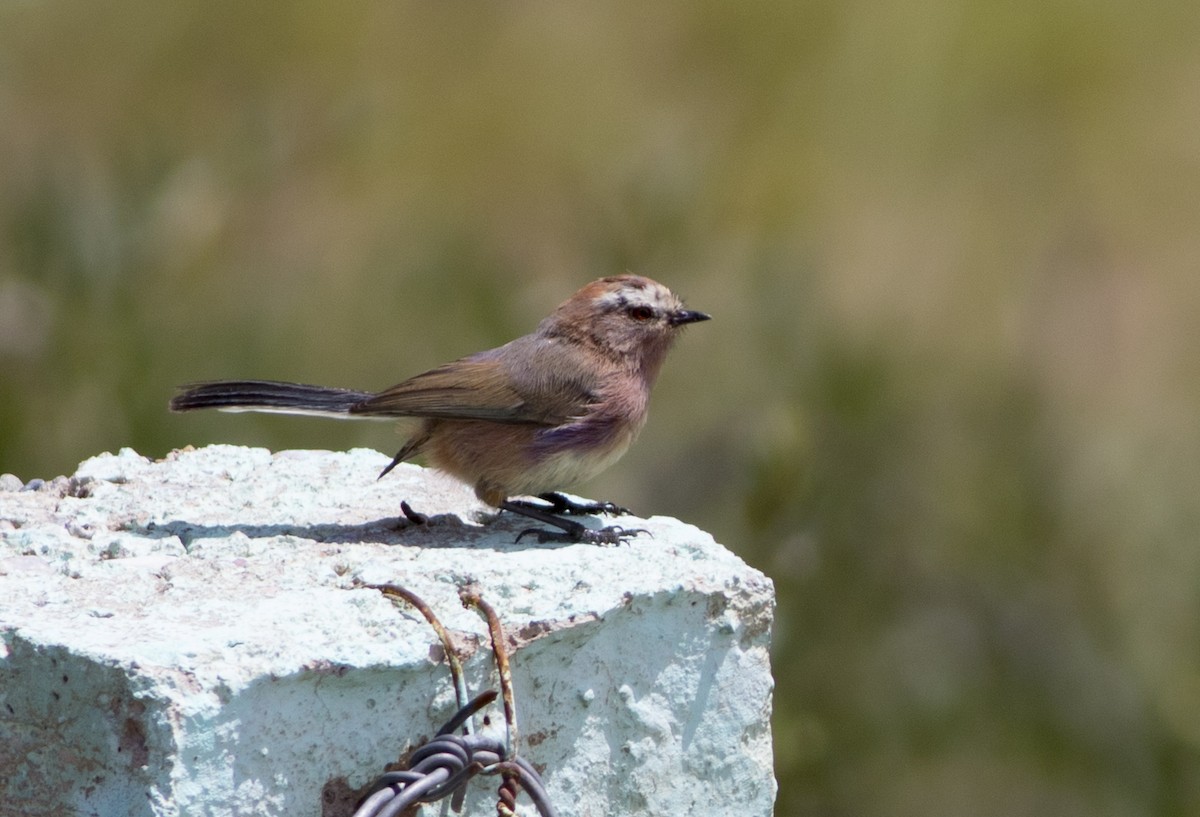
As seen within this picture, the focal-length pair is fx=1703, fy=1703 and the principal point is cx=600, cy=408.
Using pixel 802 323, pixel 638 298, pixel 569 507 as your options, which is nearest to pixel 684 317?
pixel 638 298

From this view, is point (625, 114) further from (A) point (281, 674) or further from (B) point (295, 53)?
(A) point (281, 674)

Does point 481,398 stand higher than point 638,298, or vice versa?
point 638,298

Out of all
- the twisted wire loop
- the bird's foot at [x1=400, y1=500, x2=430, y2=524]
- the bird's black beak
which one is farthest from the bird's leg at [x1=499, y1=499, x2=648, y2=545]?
the bird's black beak

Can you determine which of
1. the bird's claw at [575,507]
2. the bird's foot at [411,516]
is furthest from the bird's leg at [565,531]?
the bird's foot at [411,516]

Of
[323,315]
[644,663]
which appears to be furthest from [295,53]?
[644,663]

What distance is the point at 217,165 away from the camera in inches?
299

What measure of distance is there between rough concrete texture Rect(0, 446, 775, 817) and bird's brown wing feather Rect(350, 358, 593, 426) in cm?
48

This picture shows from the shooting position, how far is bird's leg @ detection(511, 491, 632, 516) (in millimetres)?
4332

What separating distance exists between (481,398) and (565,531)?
2.12ft

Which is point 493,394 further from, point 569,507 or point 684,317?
point 684,317

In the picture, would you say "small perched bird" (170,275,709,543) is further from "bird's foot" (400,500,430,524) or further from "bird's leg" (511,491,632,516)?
"bird's foot" (400,500,430,524)

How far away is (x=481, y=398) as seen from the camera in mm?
4543

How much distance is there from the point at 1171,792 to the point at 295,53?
306 inches

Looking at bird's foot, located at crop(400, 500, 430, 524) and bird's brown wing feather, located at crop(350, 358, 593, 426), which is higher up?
bird's brown wing feather, located at crop(350, 358, 593, 426)
